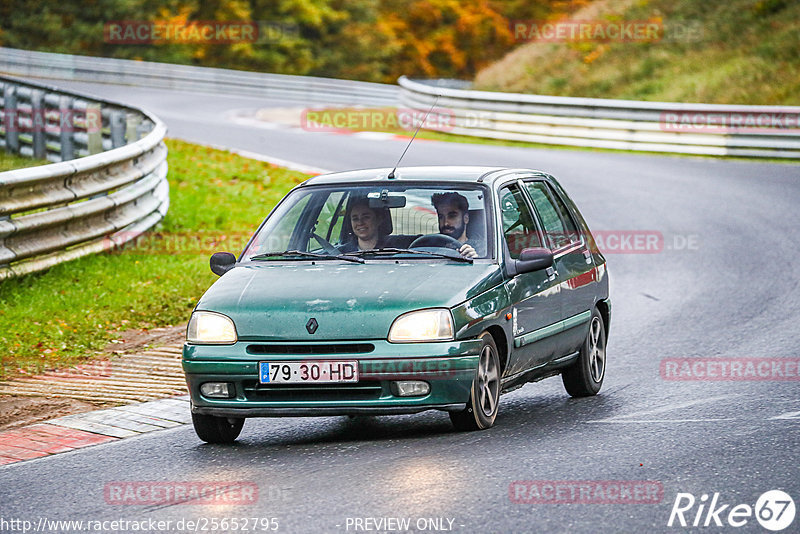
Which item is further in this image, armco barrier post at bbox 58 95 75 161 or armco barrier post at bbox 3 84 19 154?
armco barrier post at bbox 3 84 19 154

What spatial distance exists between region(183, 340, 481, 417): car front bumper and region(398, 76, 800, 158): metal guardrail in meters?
19.8

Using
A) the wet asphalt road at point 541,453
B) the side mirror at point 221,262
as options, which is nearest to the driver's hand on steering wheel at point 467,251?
the wet asphalt road at point 541,453

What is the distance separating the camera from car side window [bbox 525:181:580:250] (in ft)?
29.6

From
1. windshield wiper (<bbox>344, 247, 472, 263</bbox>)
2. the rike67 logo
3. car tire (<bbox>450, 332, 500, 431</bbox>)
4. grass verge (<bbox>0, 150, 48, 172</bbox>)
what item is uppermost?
windshield wiper (<bbox>344, 247, 472, 263</bbox>)

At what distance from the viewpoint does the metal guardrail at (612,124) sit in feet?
85.0

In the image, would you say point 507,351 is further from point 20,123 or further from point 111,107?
point 20,123

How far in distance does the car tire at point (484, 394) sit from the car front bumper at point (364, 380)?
112mm

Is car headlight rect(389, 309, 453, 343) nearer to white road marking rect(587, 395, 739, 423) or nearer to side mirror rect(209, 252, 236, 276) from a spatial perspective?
white road marking rect(587, 395, 739, 423)

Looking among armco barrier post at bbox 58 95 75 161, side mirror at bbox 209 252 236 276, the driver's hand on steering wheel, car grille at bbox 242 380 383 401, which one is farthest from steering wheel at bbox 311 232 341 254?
armco barrier post at bbox 58 95 75 161

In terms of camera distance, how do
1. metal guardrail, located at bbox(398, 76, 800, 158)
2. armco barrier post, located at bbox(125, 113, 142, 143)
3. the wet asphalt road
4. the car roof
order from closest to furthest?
the wet asphalt road
the car roof
armco barrier post, located at bbox(125, 113, 142, 143)
metal guardrail, located at bbox(398, 76, 800, 158)

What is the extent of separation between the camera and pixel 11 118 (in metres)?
21.0

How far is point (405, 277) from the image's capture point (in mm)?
7633

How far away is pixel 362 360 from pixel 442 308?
1.71 ft

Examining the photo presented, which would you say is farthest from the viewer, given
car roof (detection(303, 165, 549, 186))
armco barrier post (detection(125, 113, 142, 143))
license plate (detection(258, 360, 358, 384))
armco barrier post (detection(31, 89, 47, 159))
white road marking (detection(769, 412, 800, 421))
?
armco barrier post (detection(31, 89, 47, 159))
